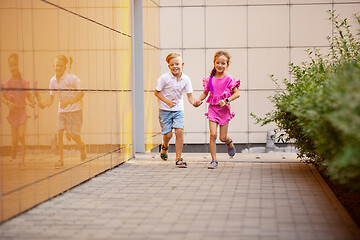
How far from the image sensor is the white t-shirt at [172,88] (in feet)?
36.8

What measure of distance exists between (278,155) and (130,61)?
11.4ft

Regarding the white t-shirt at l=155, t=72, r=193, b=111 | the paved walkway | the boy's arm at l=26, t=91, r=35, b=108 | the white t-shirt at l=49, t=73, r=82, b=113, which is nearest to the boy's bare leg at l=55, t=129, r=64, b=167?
the white t-shirt at l=49, t=73, r=82, b=113

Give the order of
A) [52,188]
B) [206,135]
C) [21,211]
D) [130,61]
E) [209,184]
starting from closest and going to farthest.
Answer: [21,211] < [52,188] < [209,184] < [130,61] < [206,135]

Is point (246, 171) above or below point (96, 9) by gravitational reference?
below

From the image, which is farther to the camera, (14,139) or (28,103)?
(28,103)

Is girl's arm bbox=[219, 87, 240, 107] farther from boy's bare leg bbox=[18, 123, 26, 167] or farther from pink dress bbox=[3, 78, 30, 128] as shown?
boy's bare leg bbox=[18, 123, 26, 167]

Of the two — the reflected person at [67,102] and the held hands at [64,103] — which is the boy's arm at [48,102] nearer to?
the reflected person at [67,102]

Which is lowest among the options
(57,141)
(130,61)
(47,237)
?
(47,237)

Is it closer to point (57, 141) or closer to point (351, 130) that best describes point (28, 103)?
point (57, 141)

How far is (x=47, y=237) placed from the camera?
590 cm

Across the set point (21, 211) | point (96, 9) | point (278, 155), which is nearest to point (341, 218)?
point (21, 211)

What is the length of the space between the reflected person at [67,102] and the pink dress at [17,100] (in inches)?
28.1

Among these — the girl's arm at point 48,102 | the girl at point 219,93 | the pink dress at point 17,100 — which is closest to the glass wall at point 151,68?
the girl at point 219,93

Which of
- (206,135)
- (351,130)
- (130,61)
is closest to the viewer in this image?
(351,130)
